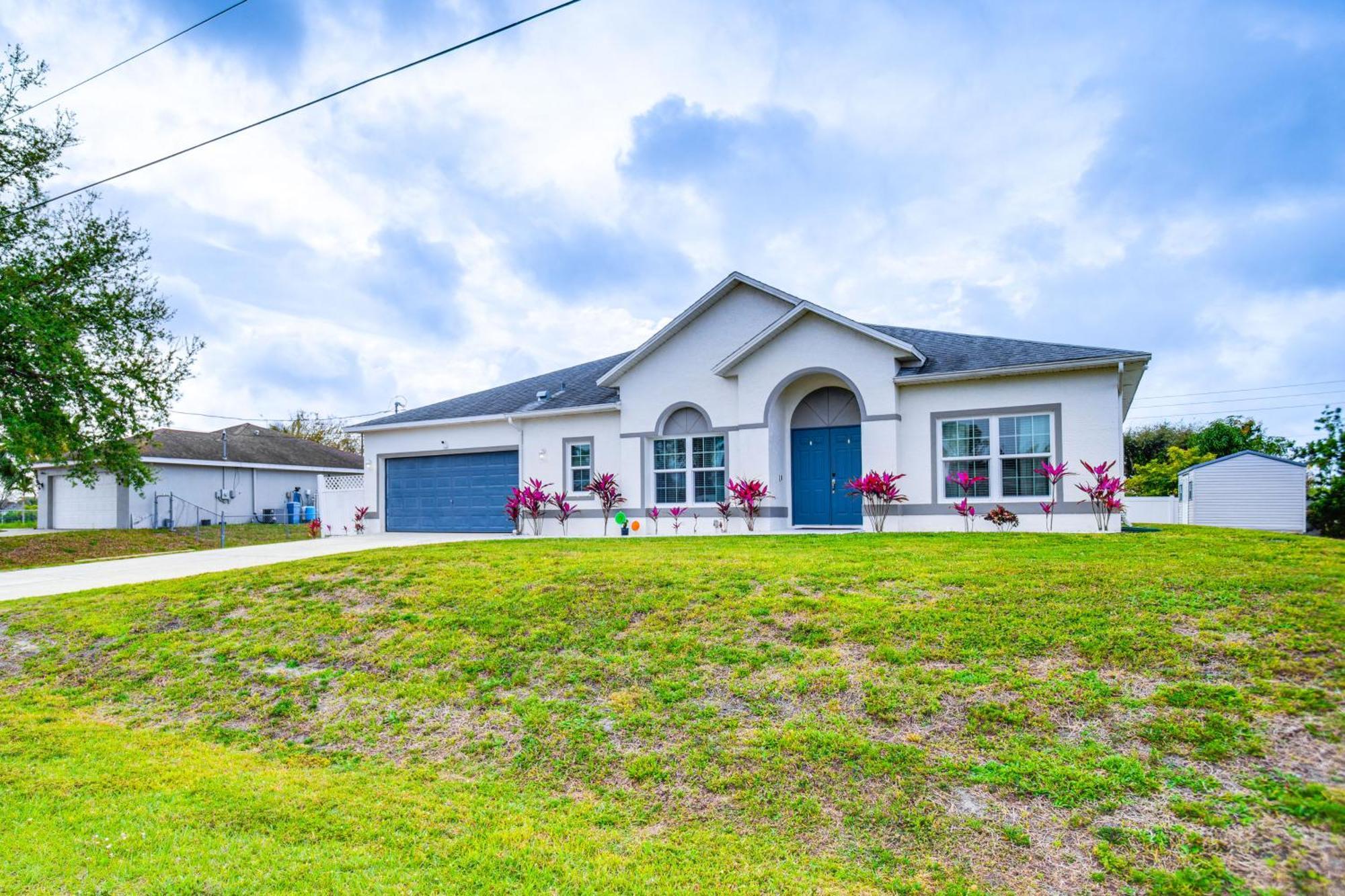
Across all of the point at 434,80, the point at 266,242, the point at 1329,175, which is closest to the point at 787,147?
the point at 434,80

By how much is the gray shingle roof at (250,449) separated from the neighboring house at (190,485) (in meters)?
0.05

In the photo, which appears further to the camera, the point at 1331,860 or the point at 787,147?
the point at 787,147

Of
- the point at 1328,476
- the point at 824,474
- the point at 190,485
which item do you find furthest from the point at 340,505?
the point at 1328,476

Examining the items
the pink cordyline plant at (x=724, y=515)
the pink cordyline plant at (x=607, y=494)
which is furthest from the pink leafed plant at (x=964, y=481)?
the pink cordyline plant at (x=607, y=494)

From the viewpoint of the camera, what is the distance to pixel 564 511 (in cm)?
1745

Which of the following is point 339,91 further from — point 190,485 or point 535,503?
point 190,485

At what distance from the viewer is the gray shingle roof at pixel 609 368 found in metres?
13.5

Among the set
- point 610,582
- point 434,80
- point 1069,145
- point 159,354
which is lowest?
point 610,582

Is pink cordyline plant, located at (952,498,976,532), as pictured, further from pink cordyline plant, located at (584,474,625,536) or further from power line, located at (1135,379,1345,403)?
power line, located at (1135,379,1345,403)

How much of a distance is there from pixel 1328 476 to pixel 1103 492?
12517 millimetres

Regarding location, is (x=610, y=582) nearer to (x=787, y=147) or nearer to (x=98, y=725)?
(x=98, y=725)

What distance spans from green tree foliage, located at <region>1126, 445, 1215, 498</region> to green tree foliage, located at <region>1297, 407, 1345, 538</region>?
17.9 ft

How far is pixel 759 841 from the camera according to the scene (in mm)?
3812

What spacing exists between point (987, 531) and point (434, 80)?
1141cm
